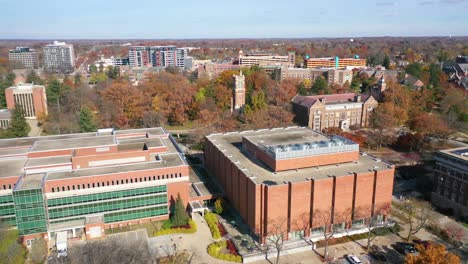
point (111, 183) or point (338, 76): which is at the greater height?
point (338, 76)

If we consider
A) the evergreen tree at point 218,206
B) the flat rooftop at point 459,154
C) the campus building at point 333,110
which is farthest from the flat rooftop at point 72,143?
the campus building at point 333,110

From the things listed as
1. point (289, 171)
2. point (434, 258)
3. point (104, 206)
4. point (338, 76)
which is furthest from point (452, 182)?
point (338, 76)

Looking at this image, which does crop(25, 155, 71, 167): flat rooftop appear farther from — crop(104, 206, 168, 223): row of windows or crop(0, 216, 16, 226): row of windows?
crop(104, 206, 168, 223): row of windows

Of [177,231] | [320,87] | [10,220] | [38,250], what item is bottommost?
[177,231]

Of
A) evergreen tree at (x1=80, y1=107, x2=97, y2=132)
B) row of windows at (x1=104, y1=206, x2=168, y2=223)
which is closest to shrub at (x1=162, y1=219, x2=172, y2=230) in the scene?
row of windows at (x1=104, y1=206, x2=168, y2=223)

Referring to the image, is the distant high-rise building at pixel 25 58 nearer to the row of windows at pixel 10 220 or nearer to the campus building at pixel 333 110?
Answer: the campus building at pixel 333 110

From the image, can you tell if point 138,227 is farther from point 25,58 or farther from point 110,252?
point 25,58

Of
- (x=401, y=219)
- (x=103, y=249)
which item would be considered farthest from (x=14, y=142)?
(x=401, y=219)
